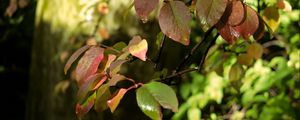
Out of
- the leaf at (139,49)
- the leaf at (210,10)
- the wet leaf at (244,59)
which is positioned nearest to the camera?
the leaf at (210,10)

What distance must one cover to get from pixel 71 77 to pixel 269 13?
1.11m

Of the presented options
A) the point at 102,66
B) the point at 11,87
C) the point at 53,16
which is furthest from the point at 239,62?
the point at 11,87

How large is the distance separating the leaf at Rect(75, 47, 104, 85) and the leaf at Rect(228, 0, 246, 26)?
277 mm

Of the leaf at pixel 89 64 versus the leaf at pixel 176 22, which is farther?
the leaf at pixel 89 64

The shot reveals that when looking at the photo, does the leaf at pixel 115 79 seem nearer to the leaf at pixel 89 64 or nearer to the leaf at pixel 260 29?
the leaf at pixel 89 64

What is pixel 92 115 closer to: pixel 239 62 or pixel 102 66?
pixel 239 62

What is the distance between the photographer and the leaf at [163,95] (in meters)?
0.84

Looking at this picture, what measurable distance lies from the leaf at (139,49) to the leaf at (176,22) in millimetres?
97

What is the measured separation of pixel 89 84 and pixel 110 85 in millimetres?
64

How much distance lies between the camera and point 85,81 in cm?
95

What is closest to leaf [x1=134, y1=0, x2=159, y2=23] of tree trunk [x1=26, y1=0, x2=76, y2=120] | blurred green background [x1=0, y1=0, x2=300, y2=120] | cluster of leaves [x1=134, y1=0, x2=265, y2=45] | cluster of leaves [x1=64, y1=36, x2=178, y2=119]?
cluster of leaves [x1=134, y1=0, x2=265, y2=45]

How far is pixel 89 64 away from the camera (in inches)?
38.1

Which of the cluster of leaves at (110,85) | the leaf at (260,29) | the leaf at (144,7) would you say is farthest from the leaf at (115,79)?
the leaf at (260,29)

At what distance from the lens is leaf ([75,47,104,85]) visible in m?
0.96
